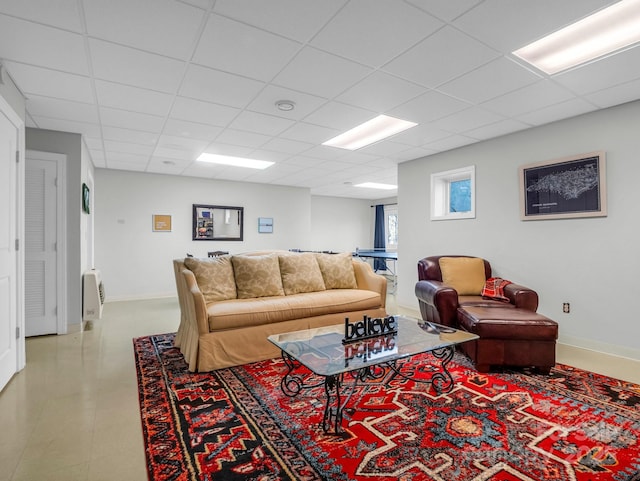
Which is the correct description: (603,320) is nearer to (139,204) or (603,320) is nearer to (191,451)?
(191,451)

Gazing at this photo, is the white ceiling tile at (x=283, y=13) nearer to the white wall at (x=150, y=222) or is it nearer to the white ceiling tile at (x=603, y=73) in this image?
the white ceiling tile at (x=603, y=73)

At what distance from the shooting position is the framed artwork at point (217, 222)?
698 cm

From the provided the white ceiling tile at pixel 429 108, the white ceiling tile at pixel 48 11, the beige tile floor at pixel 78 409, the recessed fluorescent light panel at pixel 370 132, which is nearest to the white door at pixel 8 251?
the beige tile floor at pixel 78 409

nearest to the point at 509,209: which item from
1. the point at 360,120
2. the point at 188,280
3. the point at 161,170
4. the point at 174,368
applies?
the point at 360,120

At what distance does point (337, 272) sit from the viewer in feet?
13.5

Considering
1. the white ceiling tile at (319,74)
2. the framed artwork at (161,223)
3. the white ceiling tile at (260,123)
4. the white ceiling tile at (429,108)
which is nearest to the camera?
the white ceiling tile at (319,74)

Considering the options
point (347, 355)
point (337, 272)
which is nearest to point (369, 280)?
point (337, 272)

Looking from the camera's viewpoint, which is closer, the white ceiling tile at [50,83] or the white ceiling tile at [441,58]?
the white ceiling tile at [441,58]

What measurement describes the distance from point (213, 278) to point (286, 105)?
1.82 metres

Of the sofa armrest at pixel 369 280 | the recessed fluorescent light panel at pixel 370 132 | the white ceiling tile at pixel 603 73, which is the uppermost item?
the recessed fluorescent light panel at pixel 370 132

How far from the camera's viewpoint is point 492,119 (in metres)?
3.63

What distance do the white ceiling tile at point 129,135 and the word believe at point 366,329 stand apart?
3.42 meters

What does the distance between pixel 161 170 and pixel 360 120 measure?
429cm

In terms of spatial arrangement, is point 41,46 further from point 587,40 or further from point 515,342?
point 515,342
